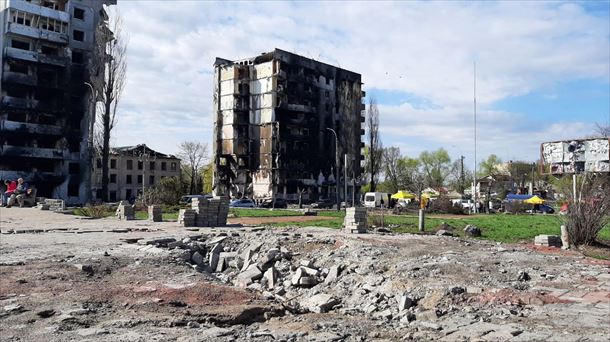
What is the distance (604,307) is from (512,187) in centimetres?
9316

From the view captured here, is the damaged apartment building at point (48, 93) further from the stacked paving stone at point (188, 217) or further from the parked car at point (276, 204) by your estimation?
the stacked paving stone at point (188, 217)

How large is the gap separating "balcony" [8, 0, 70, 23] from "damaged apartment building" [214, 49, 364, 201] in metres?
19.9

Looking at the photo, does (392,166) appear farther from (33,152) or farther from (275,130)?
(33,152)

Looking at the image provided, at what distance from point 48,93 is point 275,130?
2624 cm

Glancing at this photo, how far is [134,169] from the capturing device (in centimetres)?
8288

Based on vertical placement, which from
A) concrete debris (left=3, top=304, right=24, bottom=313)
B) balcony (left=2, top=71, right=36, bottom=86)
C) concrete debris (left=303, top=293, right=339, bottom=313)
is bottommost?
concrete debris (left=303, top=293, right=339, bottom=313)

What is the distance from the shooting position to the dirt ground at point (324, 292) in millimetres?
7148

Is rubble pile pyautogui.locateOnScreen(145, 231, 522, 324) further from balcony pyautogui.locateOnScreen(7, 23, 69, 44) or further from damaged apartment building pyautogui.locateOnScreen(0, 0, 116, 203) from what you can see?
balcony pyautogui.locateOnScreen(7, 23, 69, 44)

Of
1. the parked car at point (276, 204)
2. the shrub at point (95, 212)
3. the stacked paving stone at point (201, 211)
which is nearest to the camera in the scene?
the stacked paving stone at point (201, 211)

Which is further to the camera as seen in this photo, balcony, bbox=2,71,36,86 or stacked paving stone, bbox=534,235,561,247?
balcony, bbox=2,71,36,86

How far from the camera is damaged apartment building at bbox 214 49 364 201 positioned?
218 ft

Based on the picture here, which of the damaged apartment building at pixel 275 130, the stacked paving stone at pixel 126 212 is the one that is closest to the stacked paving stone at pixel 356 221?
the stacked paving stone at pixel 126 212

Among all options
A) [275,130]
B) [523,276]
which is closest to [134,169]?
[275,130]

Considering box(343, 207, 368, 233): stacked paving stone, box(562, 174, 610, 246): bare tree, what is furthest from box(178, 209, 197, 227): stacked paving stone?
box(562, 174, 610, 246): bare tree
